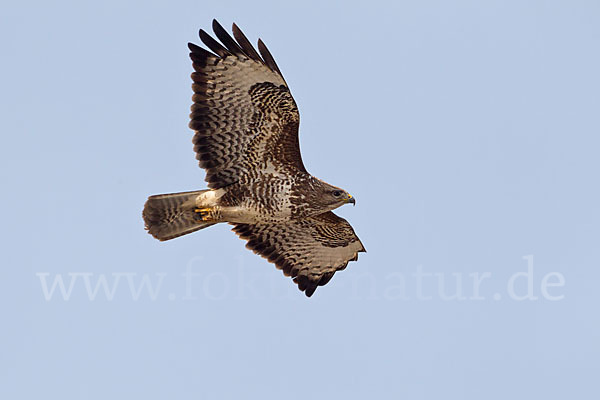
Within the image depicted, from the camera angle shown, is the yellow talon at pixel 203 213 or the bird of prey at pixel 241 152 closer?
the bird of prey at pixel 241 152

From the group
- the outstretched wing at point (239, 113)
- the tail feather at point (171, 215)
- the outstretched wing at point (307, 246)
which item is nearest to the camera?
the outstretched wing at point (239, 113)

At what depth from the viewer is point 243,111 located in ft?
50.0

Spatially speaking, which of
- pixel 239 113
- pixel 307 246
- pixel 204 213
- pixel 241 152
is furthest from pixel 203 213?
pixel 307 246

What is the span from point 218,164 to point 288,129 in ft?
3.56

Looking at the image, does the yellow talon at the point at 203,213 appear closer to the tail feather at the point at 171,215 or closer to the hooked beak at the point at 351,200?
the tail feather at the point at 171,215

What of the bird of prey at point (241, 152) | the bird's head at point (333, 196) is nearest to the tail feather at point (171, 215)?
the bird of prey at point (241, 152)

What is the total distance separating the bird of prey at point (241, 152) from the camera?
15.0 meters

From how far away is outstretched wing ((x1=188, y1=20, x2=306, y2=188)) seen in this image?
49.1 ft

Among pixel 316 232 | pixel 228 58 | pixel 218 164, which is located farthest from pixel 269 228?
pixel 228 58

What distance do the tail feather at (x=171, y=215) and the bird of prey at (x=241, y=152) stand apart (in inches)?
0.5

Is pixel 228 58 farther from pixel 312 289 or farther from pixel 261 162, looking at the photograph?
pixel 312 289

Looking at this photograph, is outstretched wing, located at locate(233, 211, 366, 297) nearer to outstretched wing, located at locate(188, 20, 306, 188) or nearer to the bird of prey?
the bird of prey

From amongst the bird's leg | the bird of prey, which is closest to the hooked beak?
the bird of prey

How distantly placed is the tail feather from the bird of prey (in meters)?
0.01
